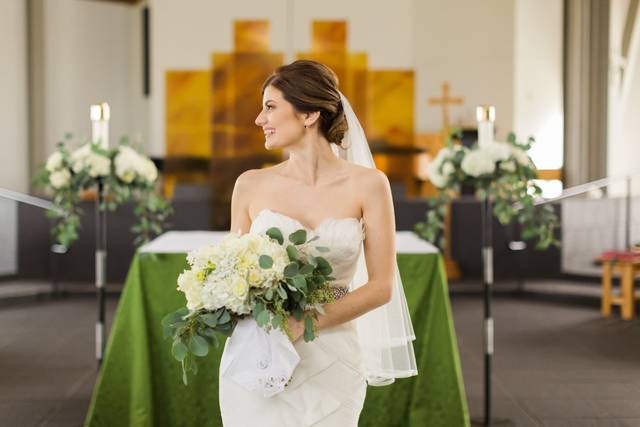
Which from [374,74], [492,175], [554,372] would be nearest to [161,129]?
[374,74]

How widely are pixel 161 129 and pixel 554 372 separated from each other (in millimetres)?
8658

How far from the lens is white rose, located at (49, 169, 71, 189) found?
4.21 m

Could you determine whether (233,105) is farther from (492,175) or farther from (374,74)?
(492,175)

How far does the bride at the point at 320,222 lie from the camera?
7.30ft

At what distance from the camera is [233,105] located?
1227 cm

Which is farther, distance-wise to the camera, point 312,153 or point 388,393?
point 388,393

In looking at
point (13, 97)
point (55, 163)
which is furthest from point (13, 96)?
point (55, 163)

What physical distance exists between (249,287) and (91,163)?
239cm

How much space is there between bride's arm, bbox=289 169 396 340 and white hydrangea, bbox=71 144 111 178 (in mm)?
2165

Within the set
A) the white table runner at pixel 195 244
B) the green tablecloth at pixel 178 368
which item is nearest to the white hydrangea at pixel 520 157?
the white table runner at pixel 195 244

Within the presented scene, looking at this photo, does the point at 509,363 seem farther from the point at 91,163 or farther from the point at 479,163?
the point at 91,163

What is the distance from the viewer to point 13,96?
37.6 ft

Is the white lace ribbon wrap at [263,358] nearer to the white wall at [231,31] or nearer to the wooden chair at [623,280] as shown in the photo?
the wooden chair at [623,280]

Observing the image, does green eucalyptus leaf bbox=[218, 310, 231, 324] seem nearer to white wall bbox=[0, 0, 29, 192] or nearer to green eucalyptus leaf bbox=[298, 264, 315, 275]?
green eucalyptus leaf bbox=[298, 264, 315, 275]
